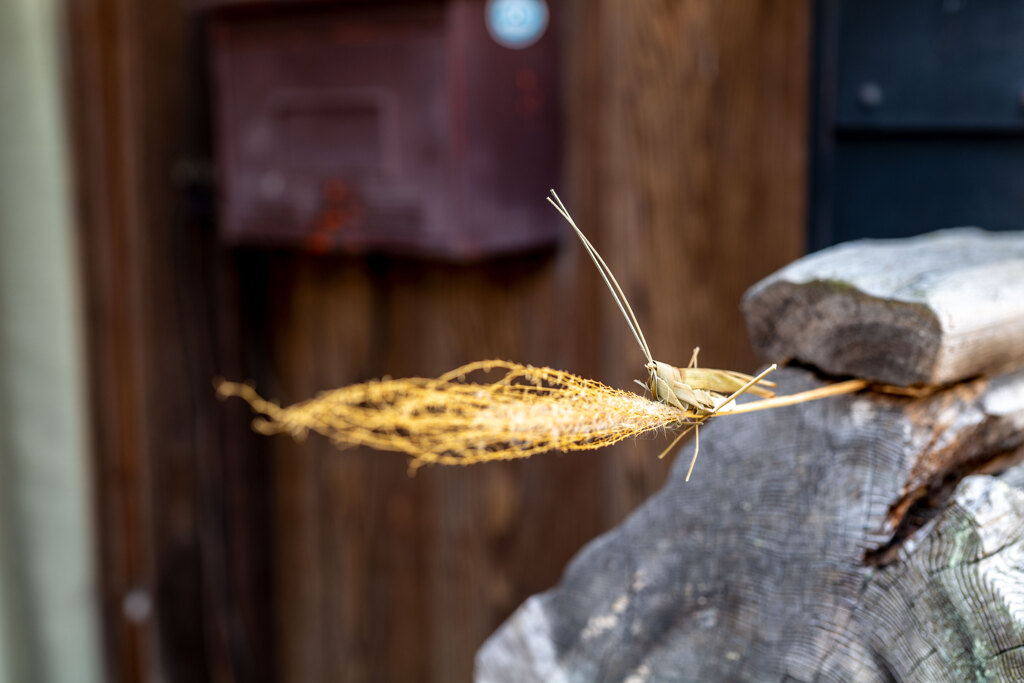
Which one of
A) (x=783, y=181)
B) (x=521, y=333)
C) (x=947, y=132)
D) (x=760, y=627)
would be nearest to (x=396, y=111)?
(x=521, y=333)

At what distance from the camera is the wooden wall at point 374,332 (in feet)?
5.38

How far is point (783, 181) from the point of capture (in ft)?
5.26

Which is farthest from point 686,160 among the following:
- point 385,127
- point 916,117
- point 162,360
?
point 162,360

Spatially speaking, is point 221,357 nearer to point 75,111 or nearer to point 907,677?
point 75,111

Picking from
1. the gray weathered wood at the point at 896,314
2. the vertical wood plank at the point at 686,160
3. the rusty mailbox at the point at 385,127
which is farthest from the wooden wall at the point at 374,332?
the gray weathered wood at the point at 896,314

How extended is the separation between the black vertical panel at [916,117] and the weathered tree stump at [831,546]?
2.12 feet

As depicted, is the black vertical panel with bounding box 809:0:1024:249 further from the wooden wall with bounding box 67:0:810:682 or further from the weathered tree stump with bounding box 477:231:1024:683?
the weathered tree stump with bounding box 477:231:1024:683

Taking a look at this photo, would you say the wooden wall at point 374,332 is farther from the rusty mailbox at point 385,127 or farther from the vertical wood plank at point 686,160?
the rusty mailbox at point 385,127

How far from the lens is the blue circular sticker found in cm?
154

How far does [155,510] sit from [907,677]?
1.72 meters

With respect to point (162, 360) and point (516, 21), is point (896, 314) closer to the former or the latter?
point (516, 21)

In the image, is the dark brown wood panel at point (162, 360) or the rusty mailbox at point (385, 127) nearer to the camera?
the rusty mailbox at point (385, 127)

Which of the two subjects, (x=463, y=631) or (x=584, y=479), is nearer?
(x=584, y=479)

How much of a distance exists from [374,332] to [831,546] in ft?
4.26
